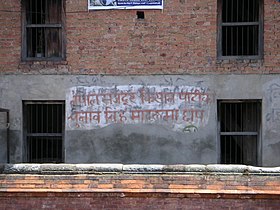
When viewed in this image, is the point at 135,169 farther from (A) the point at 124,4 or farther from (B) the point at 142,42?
(A) the point at 124,4

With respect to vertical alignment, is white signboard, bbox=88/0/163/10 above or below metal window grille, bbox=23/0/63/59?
above

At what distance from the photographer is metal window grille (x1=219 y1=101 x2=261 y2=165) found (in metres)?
12.2

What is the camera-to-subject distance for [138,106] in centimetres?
1199

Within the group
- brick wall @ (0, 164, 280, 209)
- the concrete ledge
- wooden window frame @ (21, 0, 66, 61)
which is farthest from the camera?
wooden window frame @ (21, 0, 66, 61)

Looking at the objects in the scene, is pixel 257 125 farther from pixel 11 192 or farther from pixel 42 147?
pixel 11 192

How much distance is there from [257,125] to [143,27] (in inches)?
149

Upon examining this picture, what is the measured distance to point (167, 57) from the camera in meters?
12.0

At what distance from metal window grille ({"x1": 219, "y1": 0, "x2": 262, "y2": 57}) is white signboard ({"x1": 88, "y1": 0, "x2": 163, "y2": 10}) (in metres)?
1.70

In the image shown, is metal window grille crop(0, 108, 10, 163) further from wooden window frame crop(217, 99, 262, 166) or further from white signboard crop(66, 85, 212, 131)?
wooden window frame crop(217, 99, 262, 166)

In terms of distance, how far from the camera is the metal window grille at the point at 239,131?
39.9 ft

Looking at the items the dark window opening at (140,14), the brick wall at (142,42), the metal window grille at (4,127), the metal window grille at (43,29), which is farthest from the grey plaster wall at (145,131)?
the dark window opening at (140,14)

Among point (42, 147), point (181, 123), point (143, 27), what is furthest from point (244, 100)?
point (42, 147)

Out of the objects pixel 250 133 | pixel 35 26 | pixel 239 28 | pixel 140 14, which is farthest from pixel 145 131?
pixel 35 26

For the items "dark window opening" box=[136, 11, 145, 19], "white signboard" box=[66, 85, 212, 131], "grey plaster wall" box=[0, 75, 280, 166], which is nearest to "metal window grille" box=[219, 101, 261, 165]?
"grey plaster wall" box=[0, 75, 280, 166]
